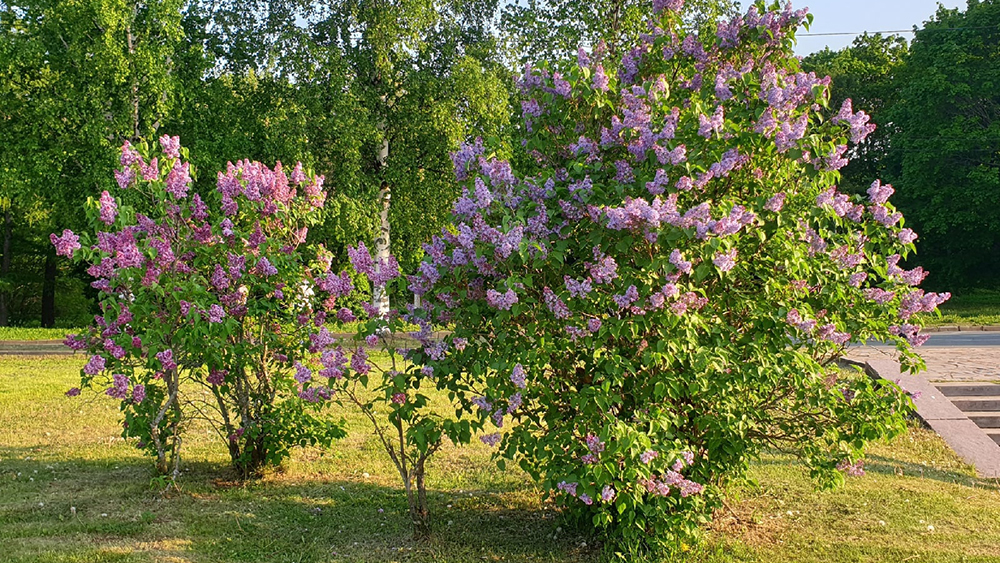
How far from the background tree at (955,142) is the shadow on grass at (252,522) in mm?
25293

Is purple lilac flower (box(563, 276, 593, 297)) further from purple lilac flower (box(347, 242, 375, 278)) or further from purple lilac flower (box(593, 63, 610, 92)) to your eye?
purple lilac flower (box(347, 242, 375, 278))

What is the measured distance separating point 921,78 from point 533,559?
28.9 meters

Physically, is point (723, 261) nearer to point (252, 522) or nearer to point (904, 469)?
point (252, 522)

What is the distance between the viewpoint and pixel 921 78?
→ 2838cm

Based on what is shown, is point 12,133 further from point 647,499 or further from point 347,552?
A: point 647,499

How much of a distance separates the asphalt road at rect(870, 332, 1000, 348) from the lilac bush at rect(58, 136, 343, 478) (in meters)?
10.5

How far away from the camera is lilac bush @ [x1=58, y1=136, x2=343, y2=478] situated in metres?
5.27

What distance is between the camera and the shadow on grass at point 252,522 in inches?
190

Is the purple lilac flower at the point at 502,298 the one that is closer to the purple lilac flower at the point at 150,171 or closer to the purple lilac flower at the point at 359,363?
the purple lilac flower at the point at 359,363

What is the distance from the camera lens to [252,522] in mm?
5379

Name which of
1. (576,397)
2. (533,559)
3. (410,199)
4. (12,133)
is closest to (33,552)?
(533,559)

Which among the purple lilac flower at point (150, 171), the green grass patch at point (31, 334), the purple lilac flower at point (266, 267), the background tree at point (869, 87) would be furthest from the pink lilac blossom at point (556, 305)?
the background tree at point (869, 87)

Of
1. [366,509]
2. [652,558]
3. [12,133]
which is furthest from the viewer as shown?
[12,133]

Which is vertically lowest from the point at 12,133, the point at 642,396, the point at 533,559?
the point at 533,559
